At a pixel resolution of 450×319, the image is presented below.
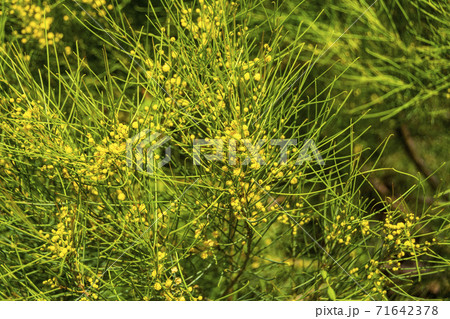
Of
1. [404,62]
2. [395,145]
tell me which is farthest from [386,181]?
[404,62]

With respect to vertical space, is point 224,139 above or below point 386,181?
above

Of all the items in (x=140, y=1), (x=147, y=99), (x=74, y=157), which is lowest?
(x=147, y=99)

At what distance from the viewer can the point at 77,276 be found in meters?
0.64

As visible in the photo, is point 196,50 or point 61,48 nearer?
point 196,50

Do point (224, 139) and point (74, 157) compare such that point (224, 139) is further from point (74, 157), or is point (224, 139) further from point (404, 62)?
point (404, 62)

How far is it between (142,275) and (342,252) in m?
0.34

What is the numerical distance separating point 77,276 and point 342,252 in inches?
16.5

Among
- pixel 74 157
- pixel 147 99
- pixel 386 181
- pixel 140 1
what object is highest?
pixel 140 1

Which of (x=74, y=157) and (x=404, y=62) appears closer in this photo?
(x=74, y=157)
